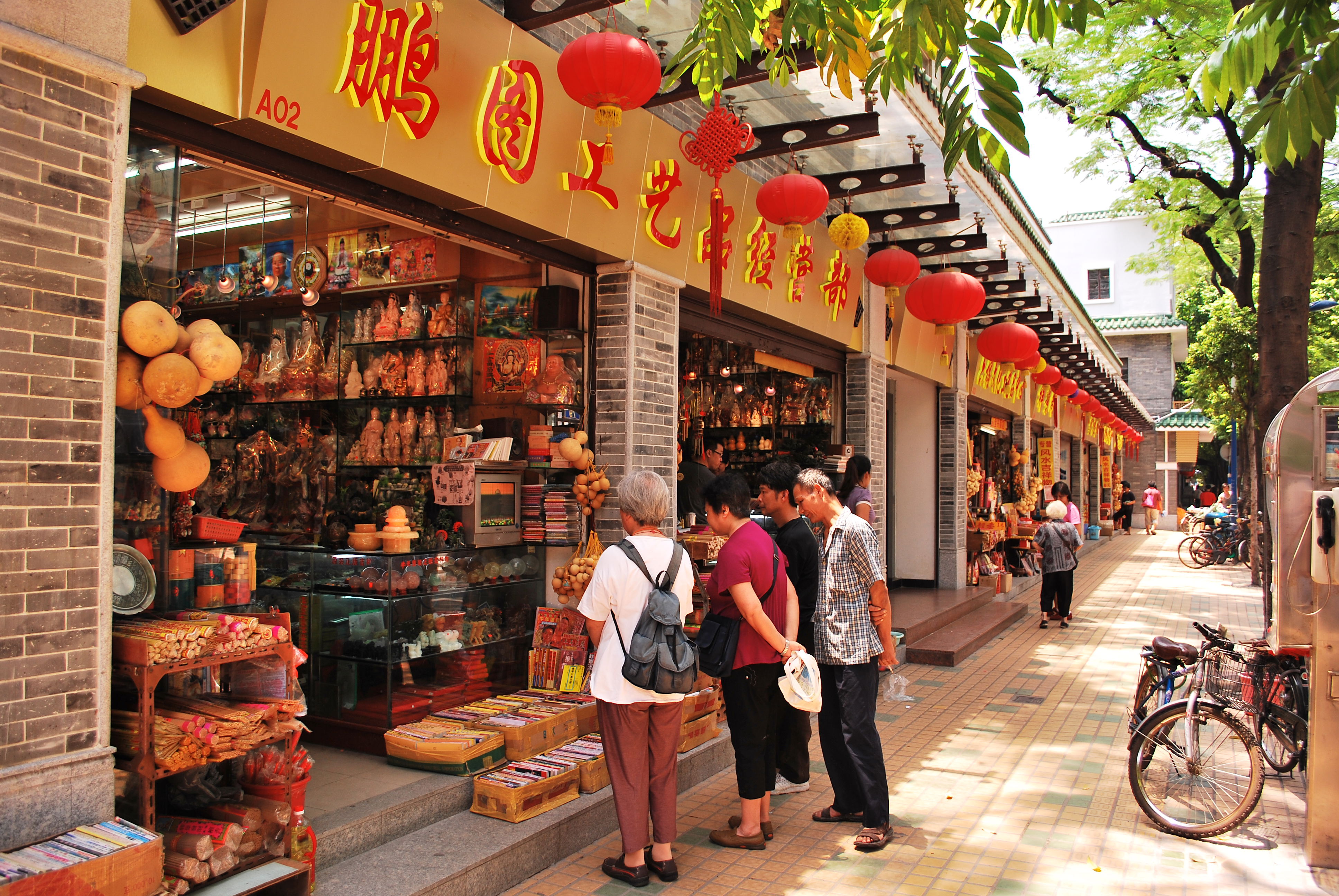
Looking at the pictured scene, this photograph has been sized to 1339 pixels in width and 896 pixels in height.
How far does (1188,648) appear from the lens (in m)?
5.41

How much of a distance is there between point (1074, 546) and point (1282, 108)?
8.83m

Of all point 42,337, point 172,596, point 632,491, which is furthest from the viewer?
point 632,491

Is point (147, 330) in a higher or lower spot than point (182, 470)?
higher

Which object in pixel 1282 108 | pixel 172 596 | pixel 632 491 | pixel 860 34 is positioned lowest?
pixel 172 596

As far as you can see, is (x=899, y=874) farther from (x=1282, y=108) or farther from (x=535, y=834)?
(x=1282, y=108)

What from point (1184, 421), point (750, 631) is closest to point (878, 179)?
point (750, 631)

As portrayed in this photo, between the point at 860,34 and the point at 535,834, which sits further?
the point at 535,834

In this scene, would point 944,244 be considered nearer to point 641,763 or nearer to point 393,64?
point 393,64

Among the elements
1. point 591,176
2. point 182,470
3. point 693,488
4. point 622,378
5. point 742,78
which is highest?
point 742,78

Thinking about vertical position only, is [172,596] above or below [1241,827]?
above

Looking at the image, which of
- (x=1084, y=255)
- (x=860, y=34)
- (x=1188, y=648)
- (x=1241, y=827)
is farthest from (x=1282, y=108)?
(x=1084, y=255)

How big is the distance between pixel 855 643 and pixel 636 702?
4.13 ft

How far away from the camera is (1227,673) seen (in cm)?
516

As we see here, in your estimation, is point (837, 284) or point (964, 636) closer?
point (837, 284)
